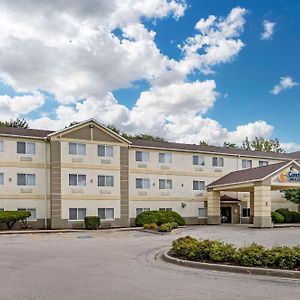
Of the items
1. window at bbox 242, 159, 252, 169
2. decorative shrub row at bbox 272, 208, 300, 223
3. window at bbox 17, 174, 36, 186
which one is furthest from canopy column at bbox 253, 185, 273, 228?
window at bbox 17, 174, 36, 186

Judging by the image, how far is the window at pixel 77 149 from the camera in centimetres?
3372

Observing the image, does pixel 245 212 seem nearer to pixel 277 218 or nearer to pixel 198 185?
pixel 277 218

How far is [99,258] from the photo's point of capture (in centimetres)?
1455

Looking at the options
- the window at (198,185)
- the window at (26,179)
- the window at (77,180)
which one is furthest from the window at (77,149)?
the window at (198,185)

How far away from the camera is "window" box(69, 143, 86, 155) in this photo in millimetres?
33719

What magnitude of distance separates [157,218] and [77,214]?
22.0 ft

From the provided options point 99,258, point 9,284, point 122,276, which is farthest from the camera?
point 99,258

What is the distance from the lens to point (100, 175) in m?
34.8

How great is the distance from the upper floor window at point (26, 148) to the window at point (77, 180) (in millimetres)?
3637

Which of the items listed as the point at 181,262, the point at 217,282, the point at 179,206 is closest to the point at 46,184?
the point at 179,206

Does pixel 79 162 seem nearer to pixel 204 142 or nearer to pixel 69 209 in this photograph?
pixel 69 209

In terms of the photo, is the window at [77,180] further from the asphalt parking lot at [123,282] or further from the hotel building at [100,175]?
the asphalt parking lot at [123,282]

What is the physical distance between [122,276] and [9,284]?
2.75 metres

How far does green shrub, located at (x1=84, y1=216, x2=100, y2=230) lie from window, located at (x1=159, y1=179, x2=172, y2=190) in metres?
7.52
